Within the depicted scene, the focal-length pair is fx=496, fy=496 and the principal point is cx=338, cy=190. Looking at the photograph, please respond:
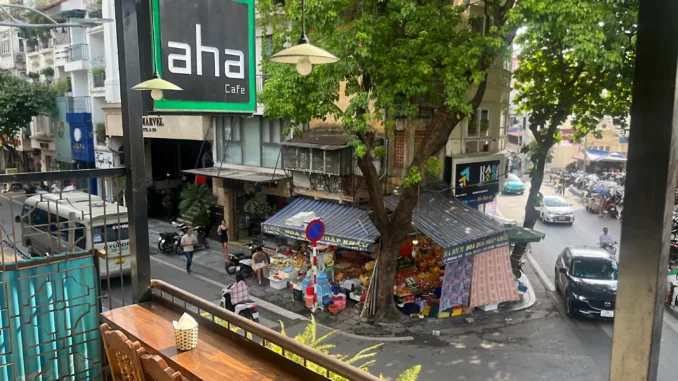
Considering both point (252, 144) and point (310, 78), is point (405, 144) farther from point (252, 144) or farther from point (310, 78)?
point (252, 144)

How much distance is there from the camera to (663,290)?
1.85 metres

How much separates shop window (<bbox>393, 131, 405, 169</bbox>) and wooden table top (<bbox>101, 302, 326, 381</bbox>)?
966 centimetres

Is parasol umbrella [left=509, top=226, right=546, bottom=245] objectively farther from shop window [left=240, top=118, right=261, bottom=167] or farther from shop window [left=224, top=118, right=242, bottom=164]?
shop window [left=224, top=118, right=242, bottom=164]

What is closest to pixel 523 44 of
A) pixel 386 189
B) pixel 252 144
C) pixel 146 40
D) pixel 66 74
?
pixel 386 189

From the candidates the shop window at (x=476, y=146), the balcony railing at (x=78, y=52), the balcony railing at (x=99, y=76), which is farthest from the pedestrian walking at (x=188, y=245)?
the balcony railing at (x=78, y=52)

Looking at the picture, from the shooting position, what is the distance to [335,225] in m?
12.9

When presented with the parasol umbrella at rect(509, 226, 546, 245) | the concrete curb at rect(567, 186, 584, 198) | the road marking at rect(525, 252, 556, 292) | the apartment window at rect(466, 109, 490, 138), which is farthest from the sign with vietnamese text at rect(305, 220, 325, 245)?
the concrete curb at rect(567, 186, 584, 198)

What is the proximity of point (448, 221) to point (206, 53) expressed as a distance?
913 centimetres

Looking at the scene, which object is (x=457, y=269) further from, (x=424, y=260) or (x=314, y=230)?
(x=314, y=230)

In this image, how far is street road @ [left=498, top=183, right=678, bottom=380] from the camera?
9.70m

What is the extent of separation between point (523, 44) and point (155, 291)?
11.1 m

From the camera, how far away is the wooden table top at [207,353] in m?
3.23

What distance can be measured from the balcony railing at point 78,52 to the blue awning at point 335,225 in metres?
18.0

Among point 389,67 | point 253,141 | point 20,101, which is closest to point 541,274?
point 389,67
